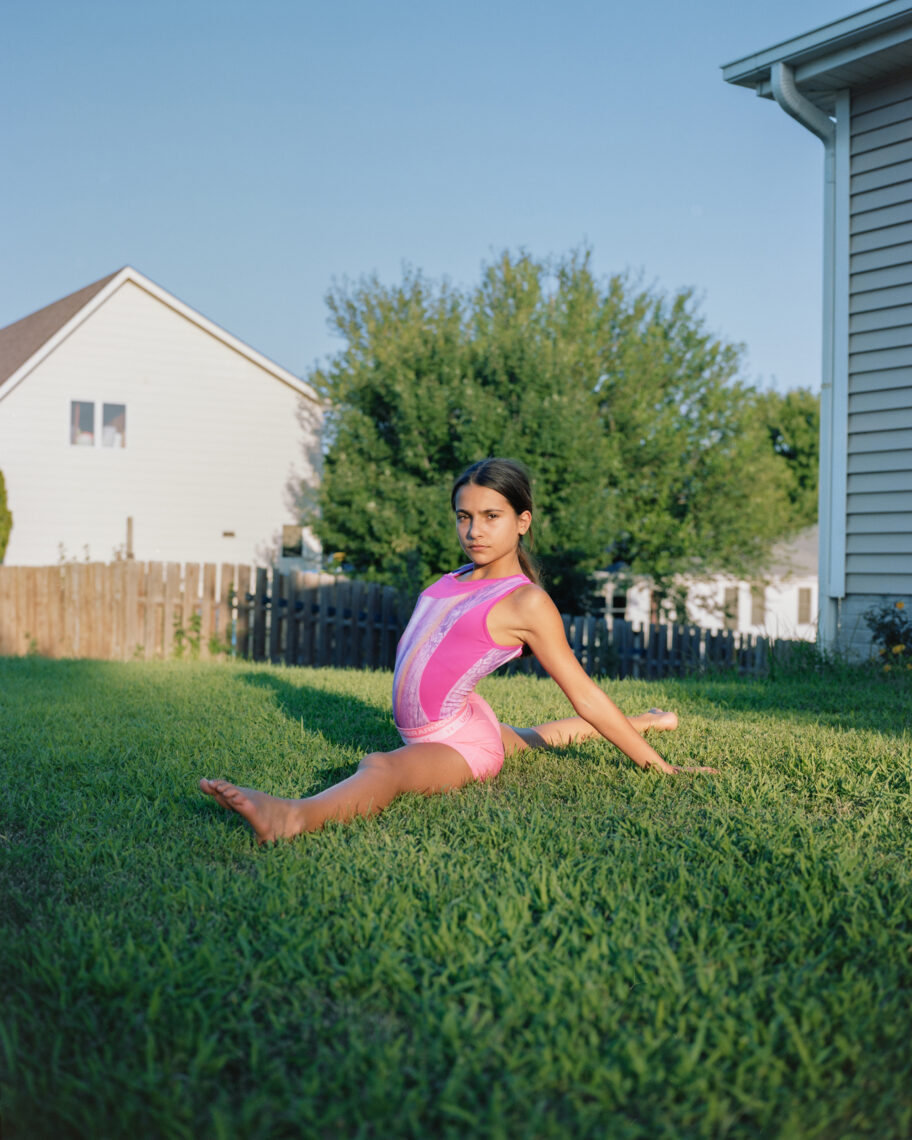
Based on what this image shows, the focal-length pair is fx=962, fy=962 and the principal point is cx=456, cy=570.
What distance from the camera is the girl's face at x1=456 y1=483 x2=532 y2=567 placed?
3.65m

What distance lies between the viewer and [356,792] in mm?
3098

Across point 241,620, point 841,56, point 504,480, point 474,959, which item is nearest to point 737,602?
point 241,620

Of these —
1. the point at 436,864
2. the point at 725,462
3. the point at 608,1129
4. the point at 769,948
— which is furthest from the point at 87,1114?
the point at 725,462

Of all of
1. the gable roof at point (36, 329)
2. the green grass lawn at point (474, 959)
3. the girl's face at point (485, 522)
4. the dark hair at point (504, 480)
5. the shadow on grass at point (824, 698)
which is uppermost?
the gable roof at point (36, 329)

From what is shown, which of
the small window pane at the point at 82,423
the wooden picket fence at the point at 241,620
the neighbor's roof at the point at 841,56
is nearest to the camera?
the neighbor's roof at the point at 841,56

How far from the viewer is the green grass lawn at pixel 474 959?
1.58 meters

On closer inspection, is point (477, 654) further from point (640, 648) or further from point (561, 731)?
point (640, 648)

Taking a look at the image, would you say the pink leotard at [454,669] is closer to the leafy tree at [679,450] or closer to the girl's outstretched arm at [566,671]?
the girl's outstretched arm at [566,671]

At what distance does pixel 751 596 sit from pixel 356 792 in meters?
30.4

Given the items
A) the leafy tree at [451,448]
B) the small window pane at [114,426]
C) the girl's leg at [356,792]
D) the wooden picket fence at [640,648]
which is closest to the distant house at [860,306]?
the wooden picket fence at [640,648]

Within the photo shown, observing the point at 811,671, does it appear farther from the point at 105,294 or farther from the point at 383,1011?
the point at 105,294

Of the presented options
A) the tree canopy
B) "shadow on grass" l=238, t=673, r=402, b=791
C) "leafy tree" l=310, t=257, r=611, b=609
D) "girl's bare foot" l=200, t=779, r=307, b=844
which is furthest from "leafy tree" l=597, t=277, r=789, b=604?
"girl's bare foot" l=200, t=779, r=307, b=844

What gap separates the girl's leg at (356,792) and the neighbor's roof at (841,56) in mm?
6907

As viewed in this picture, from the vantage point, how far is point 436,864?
2623mm
